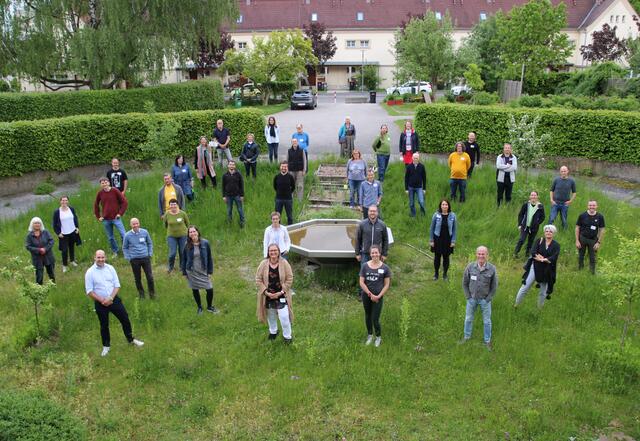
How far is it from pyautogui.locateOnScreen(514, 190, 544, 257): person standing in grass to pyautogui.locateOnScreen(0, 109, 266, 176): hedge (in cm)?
979

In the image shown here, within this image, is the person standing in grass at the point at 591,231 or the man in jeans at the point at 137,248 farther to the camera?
the person standing in grass at the point at 591,231

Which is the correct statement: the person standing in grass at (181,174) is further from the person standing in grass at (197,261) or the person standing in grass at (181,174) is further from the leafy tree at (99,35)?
the leafy tree at (99,35)

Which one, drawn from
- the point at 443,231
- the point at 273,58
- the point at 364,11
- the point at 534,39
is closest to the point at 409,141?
the point at 443,231

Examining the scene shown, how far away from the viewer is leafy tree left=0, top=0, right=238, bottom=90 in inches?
793

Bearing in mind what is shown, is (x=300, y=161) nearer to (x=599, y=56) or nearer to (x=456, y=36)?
(x=599, y=56)

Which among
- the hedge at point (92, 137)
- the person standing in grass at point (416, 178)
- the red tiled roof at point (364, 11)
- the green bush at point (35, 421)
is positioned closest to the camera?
the green bush at point (35, 421)

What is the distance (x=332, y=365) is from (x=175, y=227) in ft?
14.4

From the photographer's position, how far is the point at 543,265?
866cm

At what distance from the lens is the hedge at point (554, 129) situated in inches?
A: 650

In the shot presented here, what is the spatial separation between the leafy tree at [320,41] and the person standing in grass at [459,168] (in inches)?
1536

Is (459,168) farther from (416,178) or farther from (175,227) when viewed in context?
(175,227)

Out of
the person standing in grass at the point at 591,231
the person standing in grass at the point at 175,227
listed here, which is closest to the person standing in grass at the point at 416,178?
the person standing in grass at the point at 591,231

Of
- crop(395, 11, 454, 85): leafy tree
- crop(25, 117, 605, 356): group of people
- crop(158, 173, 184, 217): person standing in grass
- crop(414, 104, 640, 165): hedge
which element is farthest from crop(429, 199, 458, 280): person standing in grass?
crop(395, 11, 454, 85): leafy tree

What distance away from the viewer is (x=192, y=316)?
29.9ft
